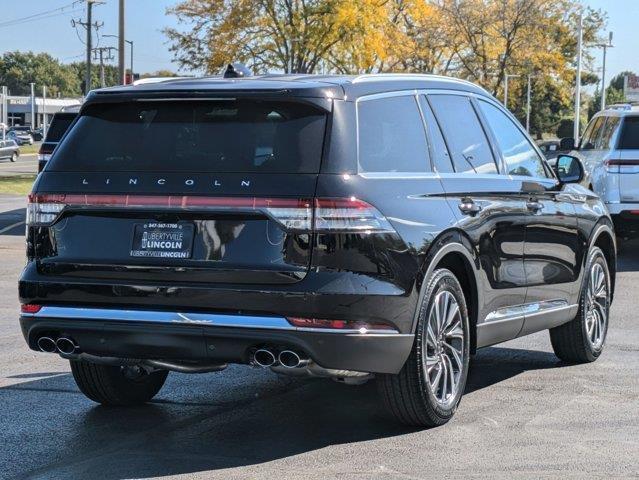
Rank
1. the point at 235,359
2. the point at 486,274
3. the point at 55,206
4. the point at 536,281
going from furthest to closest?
the point at 536,281, the point at 486,274, the point at 55,206, the point at 235,359

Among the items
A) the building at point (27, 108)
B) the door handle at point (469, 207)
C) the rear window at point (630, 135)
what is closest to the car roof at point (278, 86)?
the door handle at point (469, 207)

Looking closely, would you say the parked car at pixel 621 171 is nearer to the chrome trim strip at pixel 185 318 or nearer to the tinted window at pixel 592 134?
the tinted window at pixel 592 134

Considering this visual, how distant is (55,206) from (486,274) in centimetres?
238

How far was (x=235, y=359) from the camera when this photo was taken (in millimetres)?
5266

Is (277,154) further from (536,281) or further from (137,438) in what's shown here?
(536,281)

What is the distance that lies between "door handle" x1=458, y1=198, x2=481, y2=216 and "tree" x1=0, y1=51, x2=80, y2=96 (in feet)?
607

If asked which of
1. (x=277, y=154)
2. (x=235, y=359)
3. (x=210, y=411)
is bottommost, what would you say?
(x=210, y=411)

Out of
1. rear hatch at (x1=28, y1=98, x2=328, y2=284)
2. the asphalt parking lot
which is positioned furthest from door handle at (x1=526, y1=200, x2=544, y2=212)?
rear hatch at (x1=28, y1=98, x2=328, y2=284)

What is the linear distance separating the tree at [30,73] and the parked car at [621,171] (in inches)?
6971

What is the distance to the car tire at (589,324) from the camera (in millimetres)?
7809

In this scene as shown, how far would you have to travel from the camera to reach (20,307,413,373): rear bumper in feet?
17.0

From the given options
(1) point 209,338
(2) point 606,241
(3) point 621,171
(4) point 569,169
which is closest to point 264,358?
(1) point 209,338

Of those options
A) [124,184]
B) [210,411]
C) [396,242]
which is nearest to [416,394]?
[396,242]

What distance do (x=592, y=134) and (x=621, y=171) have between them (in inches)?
80.6
